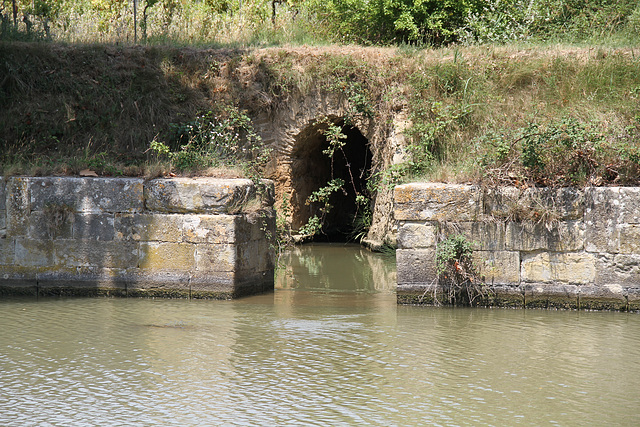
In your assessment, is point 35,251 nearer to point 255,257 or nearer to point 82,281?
point 82,281

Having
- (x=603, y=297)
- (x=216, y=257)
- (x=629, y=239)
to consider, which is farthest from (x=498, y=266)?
(x=216, y=257)

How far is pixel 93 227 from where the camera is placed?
8.50 meters

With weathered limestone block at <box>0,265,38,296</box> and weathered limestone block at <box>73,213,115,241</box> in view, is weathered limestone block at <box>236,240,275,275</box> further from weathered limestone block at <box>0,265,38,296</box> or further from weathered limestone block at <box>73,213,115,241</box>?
weathered limestone block at <box>0,265,38,296</box>

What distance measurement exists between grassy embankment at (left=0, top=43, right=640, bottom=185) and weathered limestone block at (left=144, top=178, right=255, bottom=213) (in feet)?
2.86

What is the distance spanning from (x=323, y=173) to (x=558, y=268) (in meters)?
7.45

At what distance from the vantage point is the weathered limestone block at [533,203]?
772 centimetres

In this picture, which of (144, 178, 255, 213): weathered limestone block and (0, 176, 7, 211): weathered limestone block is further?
(0, 176, 7, 211): weathered limestone block

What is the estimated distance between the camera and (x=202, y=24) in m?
15.6

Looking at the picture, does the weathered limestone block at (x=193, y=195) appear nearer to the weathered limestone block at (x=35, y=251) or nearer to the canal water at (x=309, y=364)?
the canal water at (x=309, y=364)

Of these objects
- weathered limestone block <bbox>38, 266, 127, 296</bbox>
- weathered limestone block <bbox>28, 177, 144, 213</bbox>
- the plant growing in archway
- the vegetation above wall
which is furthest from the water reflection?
the vegetation above wall

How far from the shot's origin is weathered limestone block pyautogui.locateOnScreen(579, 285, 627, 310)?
25.0ft

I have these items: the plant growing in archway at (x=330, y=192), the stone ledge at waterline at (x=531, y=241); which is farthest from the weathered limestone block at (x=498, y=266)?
the plant growing in archway at (x=330, y=192)

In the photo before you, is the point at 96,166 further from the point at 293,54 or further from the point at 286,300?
the point at 293,54

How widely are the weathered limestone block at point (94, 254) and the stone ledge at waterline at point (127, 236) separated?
1cm
